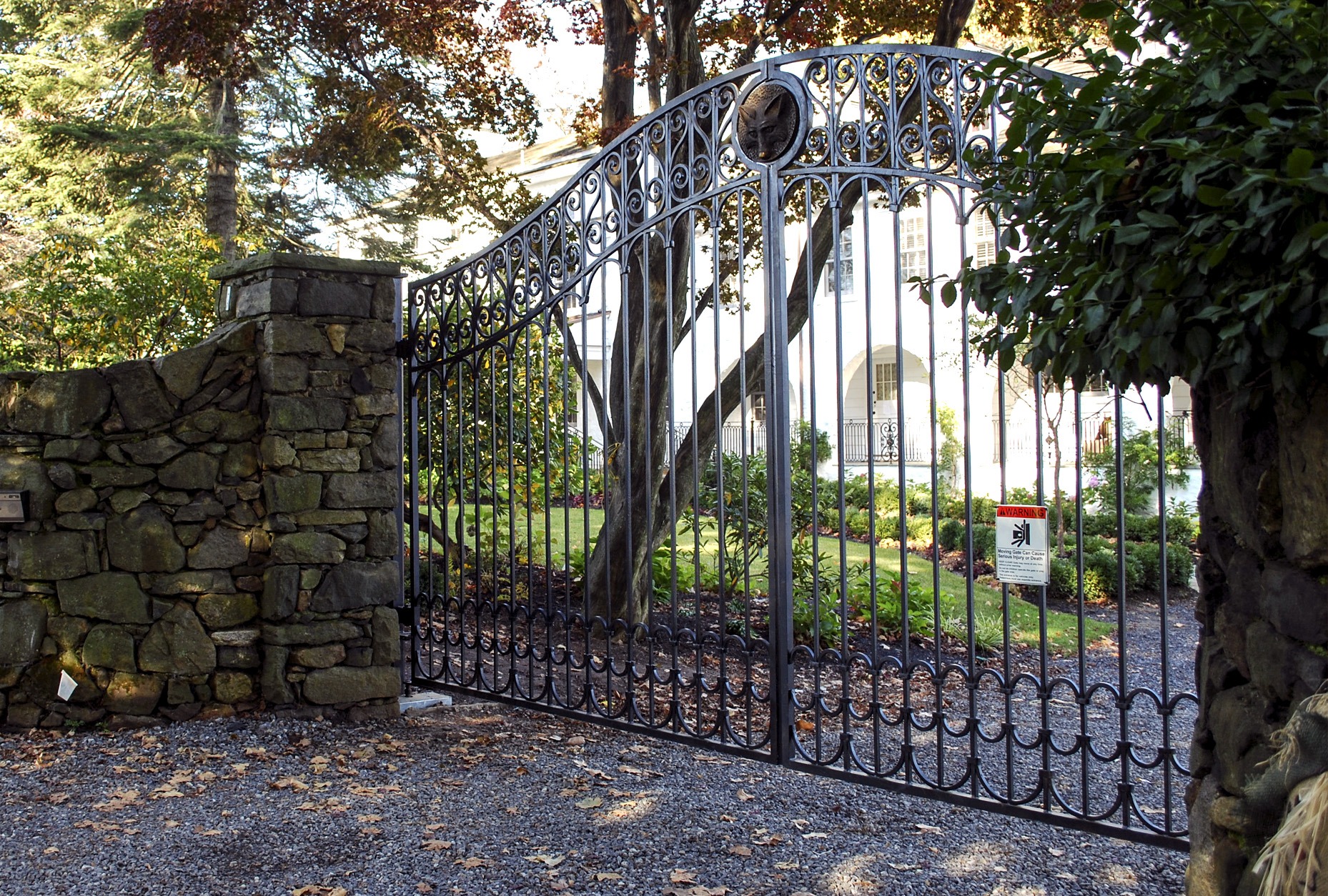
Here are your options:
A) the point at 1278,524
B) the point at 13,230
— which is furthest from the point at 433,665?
the point at 13,230

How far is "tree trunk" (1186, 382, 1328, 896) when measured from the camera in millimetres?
2113

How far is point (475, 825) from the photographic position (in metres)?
3.82

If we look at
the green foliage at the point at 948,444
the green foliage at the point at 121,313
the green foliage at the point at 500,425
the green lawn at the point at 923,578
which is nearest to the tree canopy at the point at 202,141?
the green foliage at the point at 121,313

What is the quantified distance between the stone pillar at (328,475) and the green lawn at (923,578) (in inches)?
75.9

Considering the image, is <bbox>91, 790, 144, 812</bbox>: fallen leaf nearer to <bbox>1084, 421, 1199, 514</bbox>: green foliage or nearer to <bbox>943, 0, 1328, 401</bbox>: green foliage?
<bbox>943, 0, 1328, 401</bbox>: green foliage

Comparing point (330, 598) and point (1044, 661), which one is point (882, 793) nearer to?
point (1044, 661)

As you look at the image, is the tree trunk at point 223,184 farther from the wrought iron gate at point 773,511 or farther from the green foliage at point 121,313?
the wrought iron gate at point 773,511

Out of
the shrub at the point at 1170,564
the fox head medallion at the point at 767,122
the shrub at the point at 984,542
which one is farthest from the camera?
the shrub at the point at 984,542

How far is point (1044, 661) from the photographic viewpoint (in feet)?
11.3

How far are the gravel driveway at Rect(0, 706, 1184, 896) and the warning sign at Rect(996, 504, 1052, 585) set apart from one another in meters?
0.95

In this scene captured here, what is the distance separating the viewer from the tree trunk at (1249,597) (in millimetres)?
2113

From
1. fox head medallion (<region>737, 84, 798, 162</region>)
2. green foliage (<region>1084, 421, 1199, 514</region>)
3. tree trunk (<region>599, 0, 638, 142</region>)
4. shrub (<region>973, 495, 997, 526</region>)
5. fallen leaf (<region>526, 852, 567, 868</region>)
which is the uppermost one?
tree trunk (<region>599, 0, 638, 142</region>)

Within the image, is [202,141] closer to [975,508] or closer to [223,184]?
[223,184]

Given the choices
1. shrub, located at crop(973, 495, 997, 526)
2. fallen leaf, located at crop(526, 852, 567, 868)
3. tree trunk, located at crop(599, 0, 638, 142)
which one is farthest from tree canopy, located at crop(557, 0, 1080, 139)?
fallen leaf, located at crop(526, 852, 567, 868)
